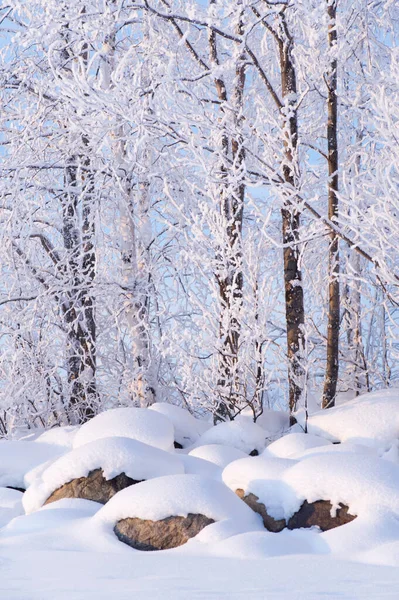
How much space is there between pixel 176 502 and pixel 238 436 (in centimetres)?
295

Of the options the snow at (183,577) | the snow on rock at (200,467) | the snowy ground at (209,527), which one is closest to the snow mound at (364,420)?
the snowy ground at (209,527)

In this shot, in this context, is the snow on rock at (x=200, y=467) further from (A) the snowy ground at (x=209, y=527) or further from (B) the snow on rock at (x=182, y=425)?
(B) the snow on rock at (x=182, y=425)

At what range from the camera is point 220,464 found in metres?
6.29

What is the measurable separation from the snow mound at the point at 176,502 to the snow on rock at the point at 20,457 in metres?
2.38

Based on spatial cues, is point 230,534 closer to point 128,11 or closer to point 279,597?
point 279,597

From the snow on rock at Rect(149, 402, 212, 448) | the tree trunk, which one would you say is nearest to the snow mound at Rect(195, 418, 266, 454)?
the snow on rock at Rect(149, 402, 212, 448)

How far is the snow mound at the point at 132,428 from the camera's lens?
6.61m

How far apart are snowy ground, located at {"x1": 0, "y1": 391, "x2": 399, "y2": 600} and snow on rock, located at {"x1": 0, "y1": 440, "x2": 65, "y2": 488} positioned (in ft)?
0.12

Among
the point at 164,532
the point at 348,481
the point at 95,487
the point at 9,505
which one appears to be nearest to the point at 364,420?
the point at 348,481

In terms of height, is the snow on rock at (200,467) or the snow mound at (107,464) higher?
the snow mound at (107,464)

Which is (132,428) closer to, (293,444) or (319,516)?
(293,444)

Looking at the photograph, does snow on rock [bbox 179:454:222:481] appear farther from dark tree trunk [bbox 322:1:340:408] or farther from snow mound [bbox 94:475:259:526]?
dark tree trunk [bbox 322:1:340:408]

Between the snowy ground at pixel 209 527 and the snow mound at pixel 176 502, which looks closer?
→ the snowy ground at pixel 209 527

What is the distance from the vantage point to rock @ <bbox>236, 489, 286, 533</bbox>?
463 cm
